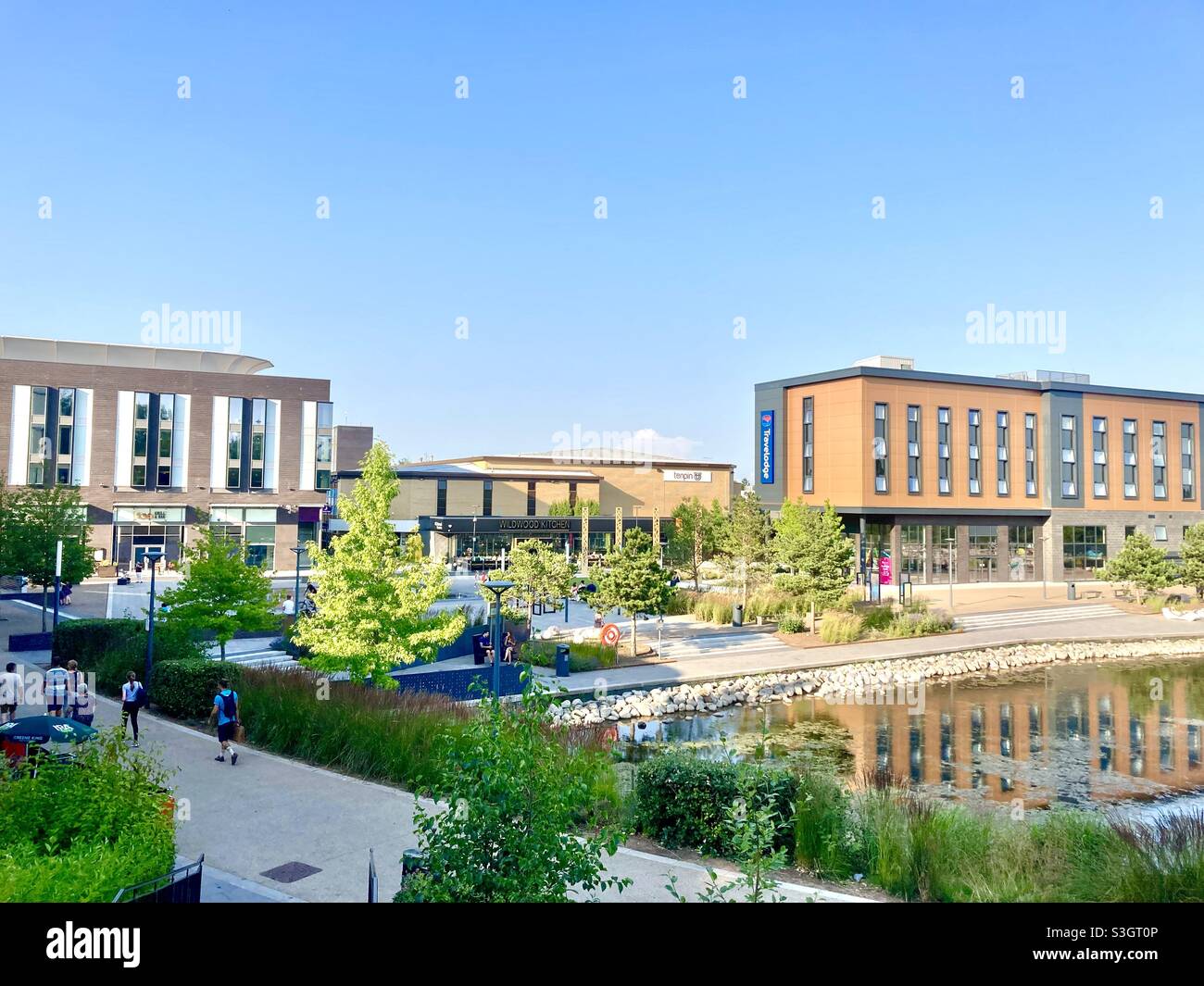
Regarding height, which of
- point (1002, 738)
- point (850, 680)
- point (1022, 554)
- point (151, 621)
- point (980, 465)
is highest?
point (980, 465)

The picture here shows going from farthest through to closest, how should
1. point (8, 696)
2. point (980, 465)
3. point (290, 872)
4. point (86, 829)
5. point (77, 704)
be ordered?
point (980, 465) → point (8, 696) → point (77, 704) → point (290, 872) → point (86, 829)

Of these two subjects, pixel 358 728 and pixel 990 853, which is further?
pixel 358 728

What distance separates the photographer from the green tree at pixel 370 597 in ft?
55.8

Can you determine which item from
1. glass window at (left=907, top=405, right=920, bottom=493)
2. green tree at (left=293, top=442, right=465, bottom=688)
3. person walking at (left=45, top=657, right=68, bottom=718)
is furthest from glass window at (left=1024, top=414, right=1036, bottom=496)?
person walking at (left=45, top=657, right=68, bottom=718)

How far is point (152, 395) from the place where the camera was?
58.0 m

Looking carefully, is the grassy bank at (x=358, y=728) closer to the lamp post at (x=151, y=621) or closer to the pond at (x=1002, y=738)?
the lamp post at (x=151, y=621)

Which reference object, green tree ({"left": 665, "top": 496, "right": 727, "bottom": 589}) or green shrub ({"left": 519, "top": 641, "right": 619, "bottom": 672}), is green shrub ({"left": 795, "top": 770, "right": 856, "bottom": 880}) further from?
green tree ({"left": 665, "top": 496, "right": 727, "bottom": 589})

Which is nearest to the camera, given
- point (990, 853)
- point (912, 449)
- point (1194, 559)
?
point (990, 853)

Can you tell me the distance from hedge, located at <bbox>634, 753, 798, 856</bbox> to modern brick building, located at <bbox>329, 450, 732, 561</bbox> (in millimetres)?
46955

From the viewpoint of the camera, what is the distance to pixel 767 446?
2216 inches

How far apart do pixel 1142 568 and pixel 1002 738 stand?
94.3 ft

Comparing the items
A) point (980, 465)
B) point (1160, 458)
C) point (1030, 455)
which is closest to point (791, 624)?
point (980, 465)

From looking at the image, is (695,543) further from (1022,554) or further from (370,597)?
(370,597)
